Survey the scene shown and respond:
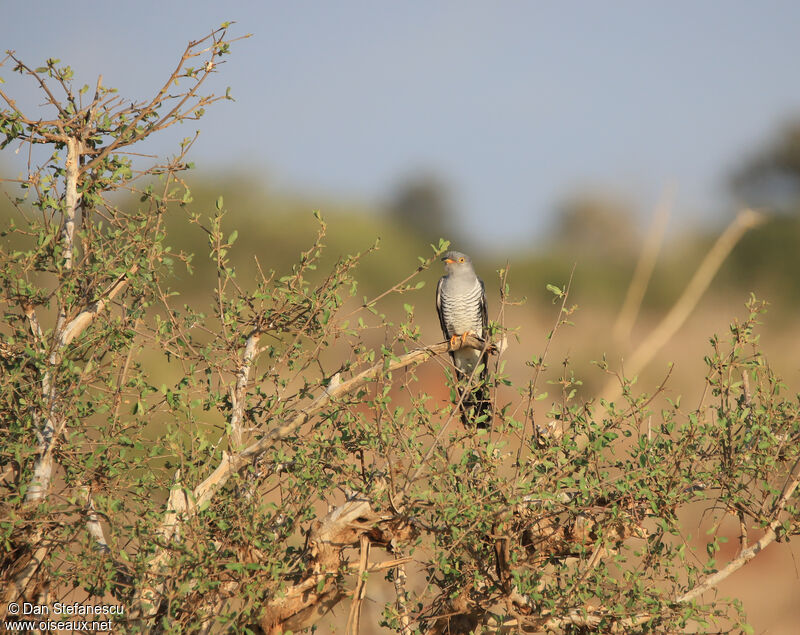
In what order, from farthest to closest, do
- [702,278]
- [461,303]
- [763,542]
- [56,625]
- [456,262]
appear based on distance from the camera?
[702,278]
[456,262]
[461,303]
[763,542]
[56,625]

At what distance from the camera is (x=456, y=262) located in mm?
6602

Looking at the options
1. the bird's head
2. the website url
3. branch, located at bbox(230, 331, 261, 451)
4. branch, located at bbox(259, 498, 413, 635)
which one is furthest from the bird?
the website url

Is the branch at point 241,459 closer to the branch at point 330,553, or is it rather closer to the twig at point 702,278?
the branch at point 330,553

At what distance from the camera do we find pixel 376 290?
14.2m

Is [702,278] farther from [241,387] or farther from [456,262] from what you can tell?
[241,387]

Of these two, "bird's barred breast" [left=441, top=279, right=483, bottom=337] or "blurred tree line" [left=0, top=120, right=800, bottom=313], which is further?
"blurred tree line" [left=0, top=120, right=800, bottom=313]

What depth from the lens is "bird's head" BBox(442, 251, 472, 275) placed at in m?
6.55

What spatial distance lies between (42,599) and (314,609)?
46.4 inches

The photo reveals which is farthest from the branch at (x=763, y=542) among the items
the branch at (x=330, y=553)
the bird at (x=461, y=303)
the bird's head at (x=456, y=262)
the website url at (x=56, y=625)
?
the bird's head at (x=456, y=262)

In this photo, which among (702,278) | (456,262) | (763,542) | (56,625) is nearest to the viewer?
(56,625)

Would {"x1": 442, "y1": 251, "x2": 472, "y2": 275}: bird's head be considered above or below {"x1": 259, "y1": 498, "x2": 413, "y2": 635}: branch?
above

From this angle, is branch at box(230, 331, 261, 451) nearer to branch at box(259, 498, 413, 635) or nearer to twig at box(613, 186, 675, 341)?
branch at box(259, 498, 413, 635)

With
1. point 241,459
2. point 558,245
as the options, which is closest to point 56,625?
point 241,459

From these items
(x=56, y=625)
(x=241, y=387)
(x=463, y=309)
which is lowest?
(x=56, y=625)
